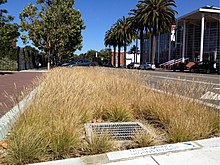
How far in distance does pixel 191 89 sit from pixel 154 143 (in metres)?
1.98

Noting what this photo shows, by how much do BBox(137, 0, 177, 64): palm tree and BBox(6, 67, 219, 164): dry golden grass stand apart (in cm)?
3719

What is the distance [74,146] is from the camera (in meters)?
3.81

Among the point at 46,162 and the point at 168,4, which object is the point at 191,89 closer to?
the point at 46,162

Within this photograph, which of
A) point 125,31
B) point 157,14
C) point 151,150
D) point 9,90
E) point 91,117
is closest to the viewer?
point 151,150

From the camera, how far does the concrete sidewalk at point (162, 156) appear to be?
134 inches

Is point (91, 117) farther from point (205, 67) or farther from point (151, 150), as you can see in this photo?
point (205, 67)

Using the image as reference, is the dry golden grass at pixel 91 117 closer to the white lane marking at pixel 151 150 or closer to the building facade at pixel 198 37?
the white lane marking at pixel 151 150

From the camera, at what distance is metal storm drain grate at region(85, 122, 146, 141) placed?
4.41 m

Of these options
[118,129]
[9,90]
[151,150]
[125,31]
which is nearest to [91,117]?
[118,129]

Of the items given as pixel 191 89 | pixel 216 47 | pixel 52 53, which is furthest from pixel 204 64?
pixel 191 89

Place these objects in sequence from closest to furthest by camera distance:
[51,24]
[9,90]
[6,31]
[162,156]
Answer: [162,156]
[9,90]
[6,31]
[51,24]

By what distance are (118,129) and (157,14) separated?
128 ft

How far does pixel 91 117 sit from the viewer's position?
5.29 meters

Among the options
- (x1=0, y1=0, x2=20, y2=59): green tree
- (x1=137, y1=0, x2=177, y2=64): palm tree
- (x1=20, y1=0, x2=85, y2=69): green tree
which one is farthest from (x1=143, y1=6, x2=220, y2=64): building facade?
(x1=0, y1=0, x2=20, y2=59): green tree
